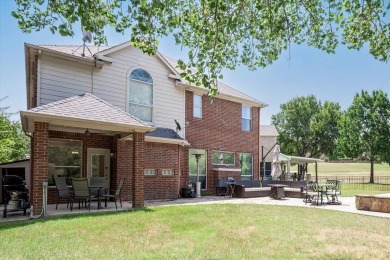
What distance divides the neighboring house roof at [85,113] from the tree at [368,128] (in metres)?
37.6

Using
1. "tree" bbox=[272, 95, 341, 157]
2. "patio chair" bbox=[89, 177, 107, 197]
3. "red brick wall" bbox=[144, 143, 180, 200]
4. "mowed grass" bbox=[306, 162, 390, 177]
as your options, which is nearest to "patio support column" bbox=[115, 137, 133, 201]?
"red brick wall" bbox=[144, 143, 180, 200]

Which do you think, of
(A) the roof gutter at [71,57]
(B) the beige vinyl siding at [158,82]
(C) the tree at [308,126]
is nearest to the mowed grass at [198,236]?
(A) the roof gutter at [71,57]

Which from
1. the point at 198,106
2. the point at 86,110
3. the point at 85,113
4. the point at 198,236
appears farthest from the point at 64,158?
the point at 198,236

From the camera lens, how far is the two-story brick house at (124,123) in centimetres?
1085

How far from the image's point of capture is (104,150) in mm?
14594

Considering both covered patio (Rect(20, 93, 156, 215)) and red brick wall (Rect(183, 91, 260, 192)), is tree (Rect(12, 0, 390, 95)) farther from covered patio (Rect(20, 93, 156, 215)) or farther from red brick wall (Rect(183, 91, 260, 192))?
red brick wall (Rect(183, 91, 260, 192))

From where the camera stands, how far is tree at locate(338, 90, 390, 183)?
40906 mm

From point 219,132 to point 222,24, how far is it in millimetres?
13621

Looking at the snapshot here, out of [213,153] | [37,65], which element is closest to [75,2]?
[37,65]

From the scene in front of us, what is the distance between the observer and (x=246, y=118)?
2216 cm

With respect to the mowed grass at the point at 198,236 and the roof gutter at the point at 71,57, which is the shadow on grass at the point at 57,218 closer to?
the mowed grass at the point at 198,236

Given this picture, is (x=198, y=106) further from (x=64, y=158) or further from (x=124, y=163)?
(x=64, y=158)

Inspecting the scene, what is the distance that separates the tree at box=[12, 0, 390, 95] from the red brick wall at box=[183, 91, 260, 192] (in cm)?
1061

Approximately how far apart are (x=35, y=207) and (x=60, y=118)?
2686mm
